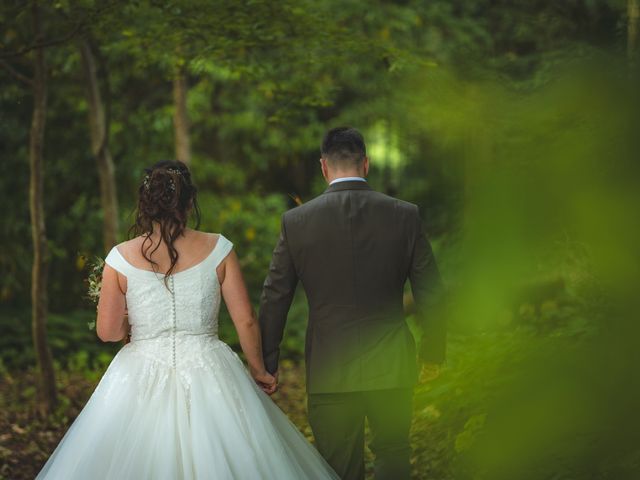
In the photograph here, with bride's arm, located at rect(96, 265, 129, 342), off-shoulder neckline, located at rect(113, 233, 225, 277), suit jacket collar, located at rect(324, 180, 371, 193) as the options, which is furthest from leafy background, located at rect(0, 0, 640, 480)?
bride's arm, located at rect(96, 265, 129, 342)

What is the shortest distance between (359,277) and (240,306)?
1.87ft

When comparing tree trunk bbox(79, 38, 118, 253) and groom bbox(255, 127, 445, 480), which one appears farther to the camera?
tree trunk bbox(79, 38, 118, 253)

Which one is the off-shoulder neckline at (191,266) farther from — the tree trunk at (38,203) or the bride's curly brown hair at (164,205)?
the tree trunk at (38,203)

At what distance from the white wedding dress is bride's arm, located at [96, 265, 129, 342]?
43mm

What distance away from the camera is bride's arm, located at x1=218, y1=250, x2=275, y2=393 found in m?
3.85

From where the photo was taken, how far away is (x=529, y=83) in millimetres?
4102

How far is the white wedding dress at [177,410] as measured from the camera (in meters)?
3.58

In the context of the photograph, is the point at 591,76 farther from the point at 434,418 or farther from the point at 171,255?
the point at 434,418

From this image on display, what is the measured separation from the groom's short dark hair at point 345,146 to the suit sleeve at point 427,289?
1.25 feet

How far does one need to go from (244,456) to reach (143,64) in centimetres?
474

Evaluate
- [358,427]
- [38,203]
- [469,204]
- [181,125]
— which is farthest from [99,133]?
[469,204]

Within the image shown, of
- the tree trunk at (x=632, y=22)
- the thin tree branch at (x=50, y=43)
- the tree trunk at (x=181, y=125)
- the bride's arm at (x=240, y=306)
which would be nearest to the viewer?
the bride's arm at (x=240, y=306)

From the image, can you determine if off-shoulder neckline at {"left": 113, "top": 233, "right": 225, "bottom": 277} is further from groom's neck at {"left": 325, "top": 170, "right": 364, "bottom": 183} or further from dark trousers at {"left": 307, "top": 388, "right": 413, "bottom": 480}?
dark trousers at {"left": 307, "top": 388, "right": 413, "bottom": 480}

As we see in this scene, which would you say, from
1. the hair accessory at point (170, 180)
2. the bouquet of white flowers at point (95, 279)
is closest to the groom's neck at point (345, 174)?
the hair accessory at point (170, 180)
